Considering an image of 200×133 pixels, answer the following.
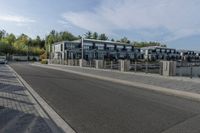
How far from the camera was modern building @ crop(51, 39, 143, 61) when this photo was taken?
90.4 m

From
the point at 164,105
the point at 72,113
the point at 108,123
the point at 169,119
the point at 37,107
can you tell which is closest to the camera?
the point at 108,123

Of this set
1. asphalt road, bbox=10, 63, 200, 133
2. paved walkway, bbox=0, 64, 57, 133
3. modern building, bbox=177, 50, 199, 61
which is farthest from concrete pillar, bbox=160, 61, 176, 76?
modern building, bbox=177, 50, 199, 61

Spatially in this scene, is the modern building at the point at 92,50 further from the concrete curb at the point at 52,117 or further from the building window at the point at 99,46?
the concrete curb at the point at 52,117

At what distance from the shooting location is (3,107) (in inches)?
377

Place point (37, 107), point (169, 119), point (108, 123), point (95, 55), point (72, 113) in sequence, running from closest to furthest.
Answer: point (108, 123) → point (169, 119) → point (72, 113) → point (37, 107) → point (95, 55)

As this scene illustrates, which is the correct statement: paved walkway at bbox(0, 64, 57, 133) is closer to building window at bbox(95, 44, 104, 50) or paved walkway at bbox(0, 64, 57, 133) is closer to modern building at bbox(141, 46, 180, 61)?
building window at bbox(95, 44, 104, 50)

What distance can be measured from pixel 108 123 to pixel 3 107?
4131mm

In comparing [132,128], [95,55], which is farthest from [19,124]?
[95,55]

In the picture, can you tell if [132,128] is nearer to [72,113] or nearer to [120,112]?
[120,112]

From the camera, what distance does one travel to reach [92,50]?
320ft

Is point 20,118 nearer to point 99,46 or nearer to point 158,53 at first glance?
point 99,46

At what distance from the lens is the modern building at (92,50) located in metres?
90.4

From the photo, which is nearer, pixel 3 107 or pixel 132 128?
pixel 132 128

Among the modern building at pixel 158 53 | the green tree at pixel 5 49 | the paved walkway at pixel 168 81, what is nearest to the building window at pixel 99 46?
the modern building at pixel 158 53
